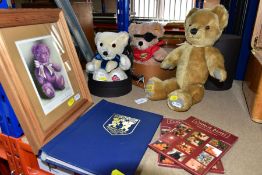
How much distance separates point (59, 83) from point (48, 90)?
0.05 metres

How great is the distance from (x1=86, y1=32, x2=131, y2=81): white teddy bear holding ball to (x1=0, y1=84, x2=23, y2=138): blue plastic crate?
290 mm

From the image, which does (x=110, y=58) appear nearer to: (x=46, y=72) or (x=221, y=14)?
(x=46, y=72)

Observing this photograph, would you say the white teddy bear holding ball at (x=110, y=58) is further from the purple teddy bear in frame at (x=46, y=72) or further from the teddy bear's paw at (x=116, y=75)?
the purple teddy bear in frame at (x=46, y=72)

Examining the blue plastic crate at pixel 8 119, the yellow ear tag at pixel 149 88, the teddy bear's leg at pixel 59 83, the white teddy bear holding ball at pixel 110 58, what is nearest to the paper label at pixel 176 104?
the yellow ear tag at pixel 149 88

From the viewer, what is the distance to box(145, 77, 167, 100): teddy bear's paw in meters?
0.70

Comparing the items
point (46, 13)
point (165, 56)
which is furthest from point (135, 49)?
point (46, 13)

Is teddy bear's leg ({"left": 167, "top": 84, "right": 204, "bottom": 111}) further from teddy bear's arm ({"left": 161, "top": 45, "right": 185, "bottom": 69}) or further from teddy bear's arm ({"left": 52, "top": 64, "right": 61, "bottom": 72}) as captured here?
teddy bear's arm ({"left": 52, "top": 64, "right": 61, "bottom": 72})

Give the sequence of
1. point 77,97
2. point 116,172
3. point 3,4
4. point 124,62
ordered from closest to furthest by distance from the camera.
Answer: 1. point 116,172
2. point 3,4
3. point 77,97
4. point 124,62

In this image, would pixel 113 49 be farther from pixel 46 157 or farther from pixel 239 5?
pixel 239 5

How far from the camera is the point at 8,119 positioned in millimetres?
514

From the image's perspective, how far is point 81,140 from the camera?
1.61ft

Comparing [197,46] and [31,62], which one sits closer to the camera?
[31,62]

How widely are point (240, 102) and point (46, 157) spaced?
0.64 meters

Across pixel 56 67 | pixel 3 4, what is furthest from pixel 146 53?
pixel 3 4
